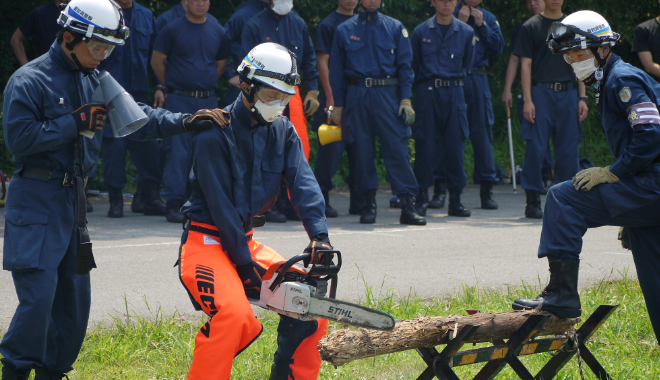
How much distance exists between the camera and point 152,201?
923cm

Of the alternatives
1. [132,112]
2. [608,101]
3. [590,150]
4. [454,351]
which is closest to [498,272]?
[608,101]

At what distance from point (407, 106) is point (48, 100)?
5.41m

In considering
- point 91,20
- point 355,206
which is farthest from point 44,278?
point 355,206

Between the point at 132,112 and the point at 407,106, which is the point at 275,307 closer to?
the point at 132,112

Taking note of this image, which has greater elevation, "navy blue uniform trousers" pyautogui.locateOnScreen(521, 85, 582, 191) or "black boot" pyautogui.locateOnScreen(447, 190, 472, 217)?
"navy blue uniform trousers" pyautogui.locateOnScreen(521, 85, 582, 191)

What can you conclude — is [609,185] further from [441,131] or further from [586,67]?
[441,131]

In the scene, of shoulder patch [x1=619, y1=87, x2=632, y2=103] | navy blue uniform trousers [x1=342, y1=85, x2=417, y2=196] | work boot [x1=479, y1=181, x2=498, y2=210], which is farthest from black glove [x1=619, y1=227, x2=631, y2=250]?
work boot [x1=479, y1=181, x2=498, y2=210]

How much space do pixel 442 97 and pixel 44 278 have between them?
645cm

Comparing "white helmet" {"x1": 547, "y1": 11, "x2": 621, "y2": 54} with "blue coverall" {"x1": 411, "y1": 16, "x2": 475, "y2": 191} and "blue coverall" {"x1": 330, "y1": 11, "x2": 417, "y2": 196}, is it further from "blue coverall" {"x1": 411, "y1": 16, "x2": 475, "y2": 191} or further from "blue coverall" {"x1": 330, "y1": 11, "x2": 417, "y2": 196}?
"blue coverall" {"x1": 411, "y1": 16, "x2": 475, "y2": 191}

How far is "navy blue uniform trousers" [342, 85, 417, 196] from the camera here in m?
8.62

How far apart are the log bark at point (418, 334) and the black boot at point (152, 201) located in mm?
5936

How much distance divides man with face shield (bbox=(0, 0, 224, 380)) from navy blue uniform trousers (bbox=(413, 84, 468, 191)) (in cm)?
581

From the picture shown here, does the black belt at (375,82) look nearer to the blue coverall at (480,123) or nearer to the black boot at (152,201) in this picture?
the blue coverall at (480,123)

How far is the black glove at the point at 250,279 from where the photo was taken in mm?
3719
